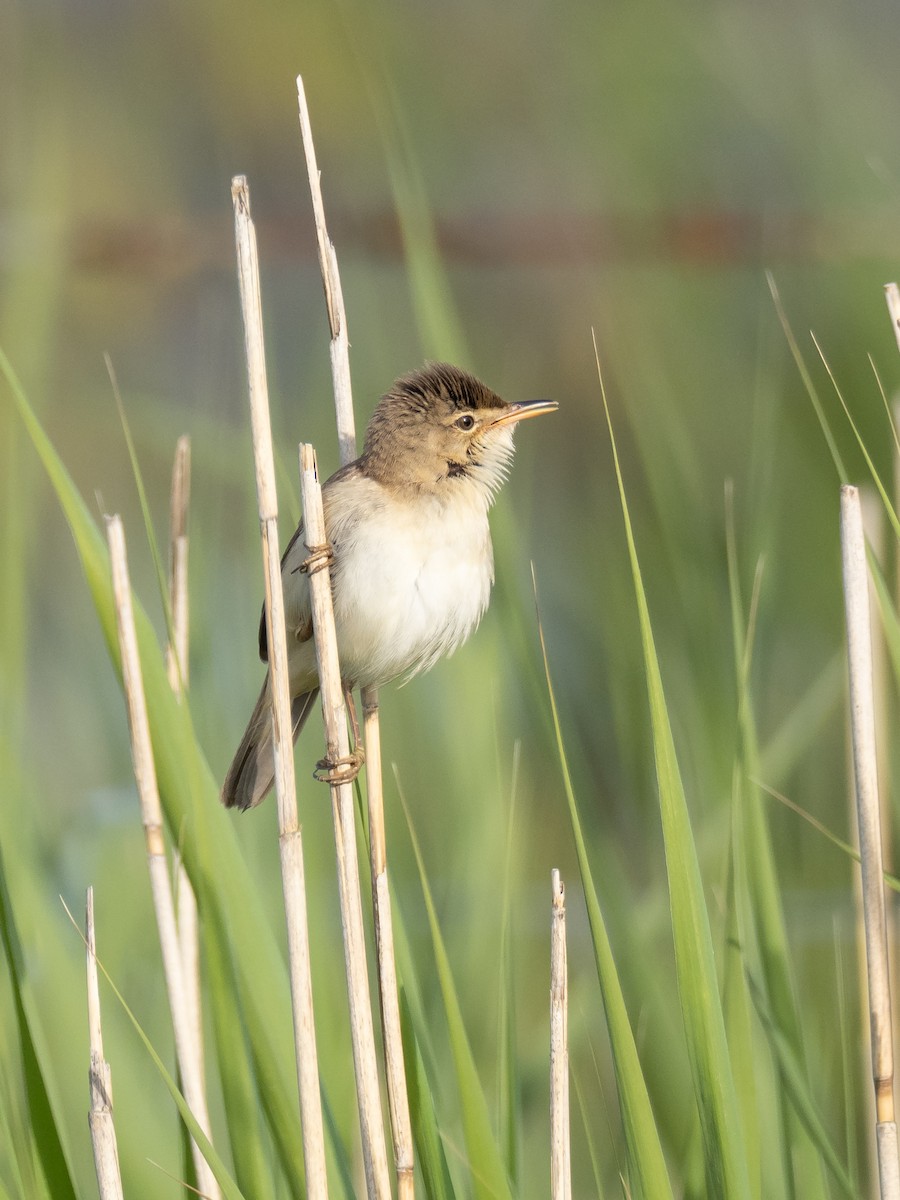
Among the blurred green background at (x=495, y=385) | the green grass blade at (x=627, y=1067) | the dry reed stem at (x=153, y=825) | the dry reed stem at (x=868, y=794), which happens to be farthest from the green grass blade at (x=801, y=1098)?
the dry reed stem at (x=153, y=825)

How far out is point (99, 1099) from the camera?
1.40 metres

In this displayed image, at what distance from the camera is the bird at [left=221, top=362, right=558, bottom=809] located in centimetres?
203

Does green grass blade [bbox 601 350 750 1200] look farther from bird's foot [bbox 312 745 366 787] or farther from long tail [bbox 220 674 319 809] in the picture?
long tail [bbox 220 674 319 809]

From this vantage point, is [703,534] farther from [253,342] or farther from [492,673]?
[253,342]

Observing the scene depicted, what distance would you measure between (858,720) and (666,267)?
3.32m

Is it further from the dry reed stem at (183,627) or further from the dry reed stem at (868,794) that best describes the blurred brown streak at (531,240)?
the dry reed stem at (868,794)

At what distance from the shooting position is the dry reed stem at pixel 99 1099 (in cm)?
140

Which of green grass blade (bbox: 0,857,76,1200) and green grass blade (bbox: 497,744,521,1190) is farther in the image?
green grass blade (bbox: 497,744,521,1190)

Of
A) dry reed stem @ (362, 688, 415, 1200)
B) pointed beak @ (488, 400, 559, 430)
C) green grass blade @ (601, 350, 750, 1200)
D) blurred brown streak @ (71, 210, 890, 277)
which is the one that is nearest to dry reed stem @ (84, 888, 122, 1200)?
dry reed stem @ (362, 688, 415, 1200)

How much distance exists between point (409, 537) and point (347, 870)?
2.07ft

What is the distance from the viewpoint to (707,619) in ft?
6.84

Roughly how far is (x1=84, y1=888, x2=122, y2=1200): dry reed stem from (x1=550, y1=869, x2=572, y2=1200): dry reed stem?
0.48 metres

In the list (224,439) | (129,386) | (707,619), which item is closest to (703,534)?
(707,619)

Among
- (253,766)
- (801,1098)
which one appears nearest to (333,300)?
(253,766)
